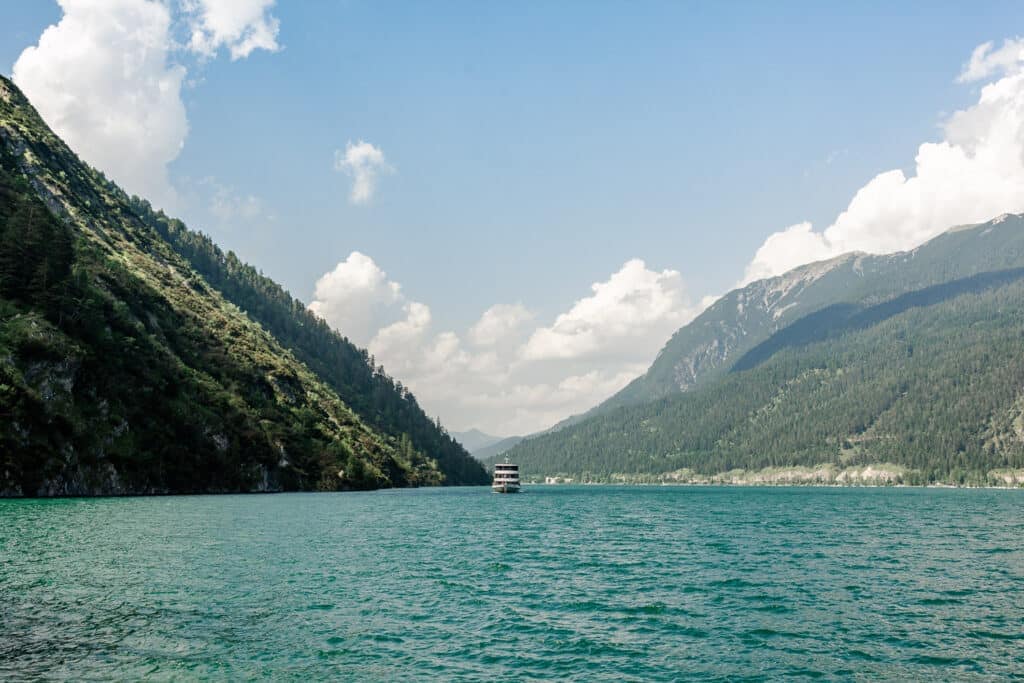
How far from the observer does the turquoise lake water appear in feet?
106

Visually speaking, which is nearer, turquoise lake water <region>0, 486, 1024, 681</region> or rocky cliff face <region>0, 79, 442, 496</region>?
turquoise lake water <region>0, 486, 1024, 681</region>

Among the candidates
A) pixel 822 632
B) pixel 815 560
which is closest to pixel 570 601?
pixel 822 632

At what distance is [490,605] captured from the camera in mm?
46125

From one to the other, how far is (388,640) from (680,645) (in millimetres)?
14456

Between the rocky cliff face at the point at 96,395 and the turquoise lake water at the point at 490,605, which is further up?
the rocky cliff face at the point at 96,395

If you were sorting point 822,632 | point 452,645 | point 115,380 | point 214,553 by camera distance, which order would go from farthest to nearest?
point 115,380 → point 214,553 → point 822,632 → point 452,645

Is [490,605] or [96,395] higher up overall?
[96,395]

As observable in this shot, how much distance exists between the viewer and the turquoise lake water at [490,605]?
1268 inches

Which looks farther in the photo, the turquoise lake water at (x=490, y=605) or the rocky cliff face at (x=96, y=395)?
the rocky cliff face at (x=96, y=395)

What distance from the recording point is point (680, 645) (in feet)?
119

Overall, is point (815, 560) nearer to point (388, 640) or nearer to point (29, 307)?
point (388, 640)

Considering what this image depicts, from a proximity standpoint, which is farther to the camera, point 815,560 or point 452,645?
point 815,560

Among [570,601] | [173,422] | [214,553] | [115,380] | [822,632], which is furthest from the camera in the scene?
[173,422]

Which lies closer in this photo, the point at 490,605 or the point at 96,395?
the point at 490,605
